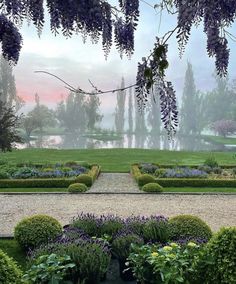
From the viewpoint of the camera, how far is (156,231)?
8.24m

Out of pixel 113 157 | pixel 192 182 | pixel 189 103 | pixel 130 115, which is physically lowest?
pixel 192 182

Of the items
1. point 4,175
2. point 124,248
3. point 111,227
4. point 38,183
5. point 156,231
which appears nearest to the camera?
point 124,248

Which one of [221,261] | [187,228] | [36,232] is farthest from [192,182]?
[221,261]

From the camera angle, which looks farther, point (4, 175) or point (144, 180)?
point (4, 175)

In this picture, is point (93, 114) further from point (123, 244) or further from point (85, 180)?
point (123, 244)

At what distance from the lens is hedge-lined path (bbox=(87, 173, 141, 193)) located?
61.5 feet

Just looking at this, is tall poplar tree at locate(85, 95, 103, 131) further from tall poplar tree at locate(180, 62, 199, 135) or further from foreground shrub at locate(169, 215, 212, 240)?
foreground shrub at locate(169, 215, 212, 240)

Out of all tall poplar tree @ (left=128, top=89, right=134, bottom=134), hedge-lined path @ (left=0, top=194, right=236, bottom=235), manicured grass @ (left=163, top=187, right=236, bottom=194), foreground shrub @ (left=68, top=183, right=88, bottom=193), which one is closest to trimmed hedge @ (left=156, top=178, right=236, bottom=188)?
manicured grass @ (left=163, top=187, right=236, bottom=194)

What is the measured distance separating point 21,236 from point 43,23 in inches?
249

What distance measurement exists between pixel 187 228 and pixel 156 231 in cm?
100

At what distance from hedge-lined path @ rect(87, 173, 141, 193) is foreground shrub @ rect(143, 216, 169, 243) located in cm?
976

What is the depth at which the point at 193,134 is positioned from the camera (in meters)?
87.9

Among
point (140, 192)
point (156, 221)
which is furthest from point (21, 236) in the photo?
point (140, 192)

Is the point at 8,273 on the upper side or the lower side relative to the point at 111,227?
upper
